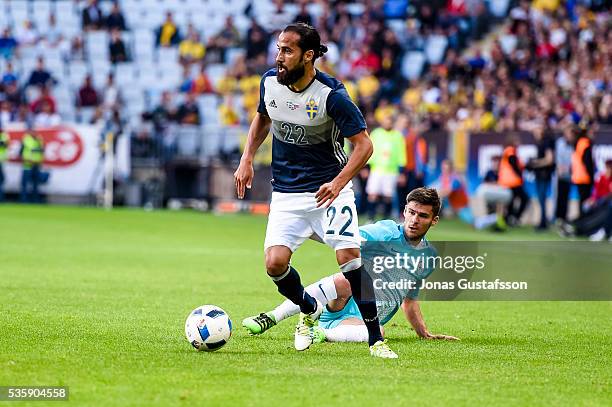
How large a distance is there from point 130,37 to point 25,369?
2887 centimetres

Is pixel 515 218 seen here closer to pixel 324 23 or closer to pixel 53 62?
pixel 324 23

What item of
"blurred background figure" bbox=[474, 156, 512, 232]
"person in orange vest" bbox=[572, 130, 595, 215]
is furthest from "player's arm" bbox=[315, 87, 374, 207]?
"blurred background figure" bbox=[474, 156, 512, 232]

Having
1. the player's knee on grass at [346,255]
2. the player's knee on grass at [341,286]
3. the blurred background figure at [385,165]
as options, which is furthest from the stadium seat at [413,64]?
the player's knee on grass at [346,255]

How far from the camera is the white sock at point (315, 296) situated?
8.92 m

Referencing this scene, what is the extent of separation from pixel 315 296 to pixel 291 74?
5.91ft

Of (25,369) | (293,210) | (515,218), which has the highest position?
(293,210)

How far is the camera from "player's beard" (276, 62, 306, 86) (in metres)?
8.10

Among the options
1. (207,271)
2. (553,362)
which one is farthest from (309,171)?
(207,271)

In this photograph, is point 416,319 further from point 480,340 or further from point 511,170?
point 511,170

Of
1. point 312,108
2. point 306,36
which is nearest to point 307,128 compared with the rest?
point 312,108

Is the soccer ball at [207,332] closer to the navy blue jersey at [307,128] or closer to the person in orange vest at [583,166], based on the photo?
the navy blue jersey at [307,128]

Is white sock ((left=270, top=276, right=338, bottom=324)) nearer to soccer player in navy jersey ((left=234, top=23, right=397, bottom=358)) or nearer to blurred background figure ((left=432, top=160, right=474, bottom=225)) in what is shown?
soccer player in navy jersey ((left=234, top=23, right=397, bottom=358))

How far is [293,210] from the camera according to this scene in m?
8.38

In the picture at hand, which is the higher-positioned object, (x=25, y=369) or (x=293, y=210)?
(x=293, y=210)
